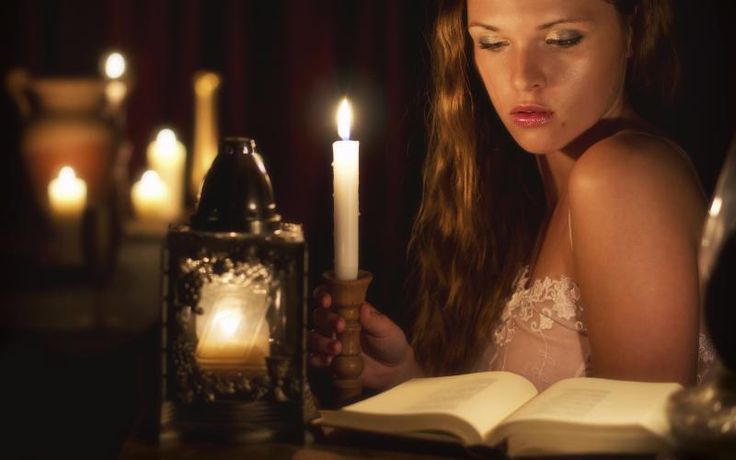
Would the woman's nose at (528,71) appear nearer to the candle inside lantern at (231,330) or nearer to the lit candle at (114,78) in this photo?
the candle inside lantern at (231,330)

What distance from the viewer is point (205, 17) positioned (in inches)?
123

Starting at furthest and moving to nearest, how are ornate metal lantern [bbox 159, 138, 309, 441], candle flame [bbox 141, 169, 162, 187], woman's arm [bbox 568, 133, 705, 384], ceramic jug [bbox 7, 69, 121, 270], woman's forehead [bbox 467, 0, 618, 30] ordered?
1. candle flame [bbox 141, 169, 162, 187]
2. ceramic jug [bbox 7, 69, 121, 270]
3. woman's forehead [bbox 467, 0, 618, 30]
4. woman's arm [bbox 568, 133, 705, 384]
5. ornate metal lantern [bbox 159, 138, 309, 441]

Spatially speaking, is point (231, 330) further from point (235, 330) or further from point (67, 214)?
point (67, 214)

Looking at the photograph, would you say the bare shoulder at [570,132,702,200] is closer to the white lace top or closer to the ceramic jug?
the white lace top

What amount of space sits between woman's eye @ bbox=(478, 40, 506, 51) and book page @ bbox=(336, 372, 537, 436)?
55cm

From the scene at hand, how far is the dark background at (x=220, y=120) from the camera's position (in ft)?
8.96

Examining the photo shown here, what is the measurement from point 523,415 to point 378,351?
0.50 meters

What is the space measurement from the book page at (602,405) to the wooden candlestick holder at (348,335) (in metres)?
0.24

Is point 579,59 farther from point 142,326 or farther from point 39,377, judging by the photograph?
point 39,377

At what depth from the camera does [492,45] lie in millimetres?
1632

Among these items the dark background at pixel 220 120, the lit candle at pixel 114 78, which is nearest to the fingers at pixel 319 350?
the dark background at pixel 220 120

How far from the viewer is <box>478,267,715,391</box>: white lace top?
1.59 metres

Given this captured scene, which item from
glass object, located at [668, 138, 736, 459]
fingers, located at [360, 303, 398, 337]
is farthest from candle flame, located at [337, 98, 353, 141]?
glass object, located at [668, 138, 736, 459]

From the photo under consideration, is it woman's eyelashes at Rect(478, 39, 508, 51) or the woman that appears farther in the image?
woman's eyelashes at Rect(478, 39, 508, 51)
